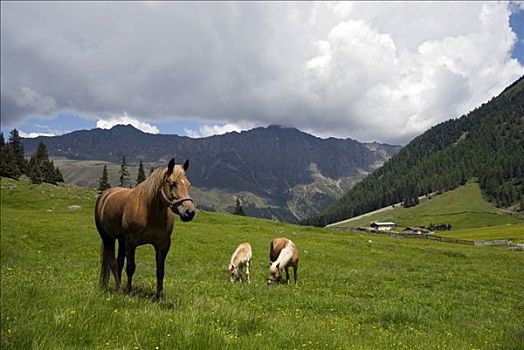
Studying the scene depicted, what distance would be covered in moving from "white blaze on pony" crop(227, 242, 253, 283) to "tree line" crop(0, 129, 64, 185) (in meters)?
84.4

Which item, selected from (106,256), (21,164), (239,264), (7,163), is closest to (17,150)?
(21,164)

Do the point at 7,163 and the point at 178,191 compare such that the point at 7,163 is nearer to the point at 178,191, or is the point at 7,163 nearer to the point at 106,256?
the point at 106,256

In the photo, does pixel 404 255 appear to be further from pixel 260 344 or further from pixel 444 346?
pixel 260 344

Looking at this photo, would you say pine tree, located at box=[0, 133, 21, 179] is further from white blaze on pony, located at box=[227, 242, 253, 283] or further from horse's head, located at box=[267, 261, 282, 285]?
horse's head, located at box=[267, 261, 282, 285]

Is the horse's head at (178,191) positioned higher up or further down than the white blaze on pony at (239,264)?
higher up

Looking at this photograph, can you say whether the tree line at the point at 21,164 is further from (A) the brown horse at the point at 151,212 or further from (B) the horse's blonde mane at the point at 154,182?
(B) the horse's blonde mane at the point at 154,182

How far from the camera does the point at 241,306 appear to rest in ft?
40.2

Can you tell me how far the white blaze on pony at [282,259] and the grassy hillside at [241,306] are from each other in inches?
31.7

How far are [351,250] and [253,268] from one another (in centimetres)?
2045

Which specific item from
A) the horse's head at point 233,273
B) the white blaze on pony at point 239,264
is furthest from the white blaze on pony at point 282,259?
the horse's head at point 233,273

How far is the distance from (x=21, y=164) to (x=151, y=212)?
11670 centimetres

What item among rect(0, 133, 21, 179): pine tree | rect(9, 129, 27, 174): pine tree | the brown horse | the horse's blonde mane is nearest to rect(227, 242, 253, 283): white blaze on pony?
the brown horse

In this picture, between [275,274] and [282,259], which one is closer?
[275,274]

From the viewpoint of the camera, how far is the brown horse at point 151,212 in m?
9.64
